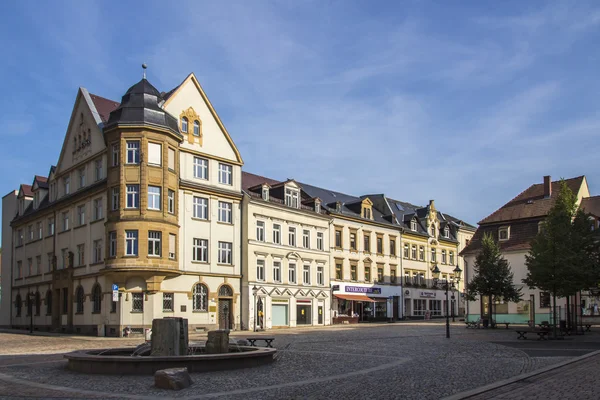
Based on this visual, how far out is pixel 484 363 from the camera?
19.7m

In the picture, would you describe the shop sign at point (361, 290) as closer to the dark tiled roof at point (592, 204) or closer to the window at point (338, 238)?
the window at point (338, 238)

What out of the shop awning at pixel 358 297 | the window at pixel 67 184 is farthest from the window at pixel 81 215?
the shop awning at pixel 358 297

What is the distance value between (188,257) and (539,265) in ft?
77.9

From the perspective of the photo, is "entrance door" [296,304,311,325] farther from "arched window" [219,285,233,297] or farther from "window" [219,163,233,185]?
"window" [219,163,233,185]

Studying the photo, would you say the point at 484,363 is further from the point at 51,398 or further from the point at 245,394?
the point at 51,398

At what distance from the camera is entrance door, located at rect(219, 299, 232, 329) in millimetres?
48875

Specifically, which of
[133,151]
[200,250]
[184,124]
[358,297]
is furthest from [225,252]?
[358,297]

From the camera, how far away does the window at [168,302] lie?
145ft

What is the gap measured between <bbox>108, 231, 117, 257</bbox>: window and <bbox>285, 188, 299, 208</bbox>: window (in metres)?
17.6

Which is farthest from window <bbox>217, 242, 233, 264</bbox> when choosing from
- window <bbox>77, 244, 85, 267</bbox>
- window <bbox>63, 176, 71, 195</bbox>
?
window <bbox>63, 176, 71, 195</bbox>

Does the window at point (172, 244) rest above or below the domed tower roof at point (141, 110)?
below

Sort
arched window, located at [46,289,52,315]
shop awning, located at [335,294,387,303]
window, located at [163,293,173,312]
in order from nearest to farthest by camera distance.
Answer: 1. window, located at [163,293,173,312]
2. arched window, located at [46,289,52,315]
3. shop awning, located at [335,294,387,303]

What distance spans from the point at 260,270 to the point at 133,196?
14137 millimetres

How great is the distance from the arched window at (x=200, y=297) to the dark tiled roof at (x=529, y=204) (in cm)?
2428
